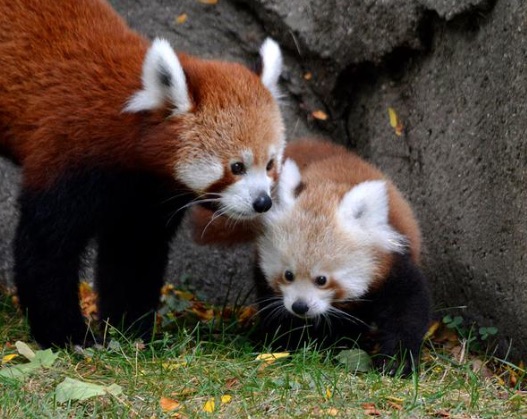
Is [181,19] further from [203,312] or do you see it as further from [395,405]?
[395,405]

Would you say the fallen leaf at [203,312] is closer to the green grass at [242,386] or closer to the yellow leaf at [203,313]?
the yellow leaf at [203,313]

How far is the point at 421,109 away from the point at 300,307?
5.94 feet

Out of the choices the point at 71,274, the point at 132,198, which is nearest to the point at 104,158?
the point at 132,198

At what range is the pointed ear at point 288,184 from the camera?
5.49 metres

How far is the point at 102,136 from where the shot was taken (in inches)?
196

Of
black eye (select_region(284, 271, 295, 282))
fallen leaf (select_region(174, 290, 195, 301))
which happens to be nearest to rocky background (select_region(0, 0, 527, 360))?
fallen leaf (select_region(174, 290, 195, 301))

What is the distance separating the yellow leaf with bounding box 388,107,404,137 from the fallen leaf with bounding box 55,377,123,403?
296 cm

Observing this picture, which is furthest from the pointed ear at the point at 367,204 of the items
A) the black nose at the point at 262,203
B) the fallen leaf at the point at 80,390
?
the fallen leaf at the point at 80,390

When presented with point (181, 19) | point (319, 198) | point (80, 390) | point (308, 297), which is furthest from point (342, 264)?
point (181, 19)

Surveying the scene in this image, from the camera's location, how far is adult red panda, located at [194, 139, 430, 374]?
17.7 ft

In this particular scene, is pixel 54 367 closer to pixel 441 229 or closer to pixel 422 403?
pixel 422 403

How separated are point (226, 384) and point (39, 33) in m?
2.16

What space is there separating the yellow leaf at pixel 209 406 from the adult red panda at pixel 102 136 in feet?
3.36

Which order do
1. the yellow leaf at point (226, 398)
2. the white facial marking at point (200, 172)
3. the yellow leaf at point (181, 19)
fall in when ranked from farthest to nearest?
the yellow leaf at point (181, 19)
the white facial marking at point (200, 172)
the yellow leaf at point (226, 398)
